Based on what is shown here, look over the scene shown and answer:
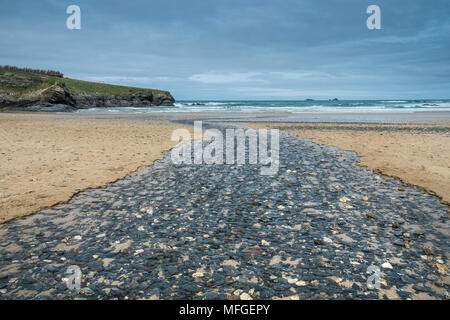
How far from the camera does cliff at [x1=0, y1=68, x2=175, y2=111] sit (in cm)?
5962

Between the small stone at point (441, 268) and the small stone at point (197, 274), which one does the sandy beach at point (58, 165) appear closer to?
the small stone at point (197, 274)

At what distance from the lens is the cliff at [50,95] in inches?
2347

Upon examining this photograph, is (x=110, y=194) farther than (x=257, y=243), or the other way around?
(x=110, y=194)

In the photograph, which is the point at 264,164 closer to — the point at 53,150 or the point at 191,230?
the point at 191,230

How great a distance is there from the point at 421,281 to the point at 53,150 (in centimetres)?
1644

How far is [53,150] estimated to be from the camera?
589 inches

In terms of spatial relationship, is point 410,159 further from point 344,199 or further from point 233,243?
point 233,243

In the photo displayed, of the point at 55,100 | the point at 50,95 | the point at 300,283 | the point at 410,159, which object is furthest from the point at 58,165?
the point at 55,100

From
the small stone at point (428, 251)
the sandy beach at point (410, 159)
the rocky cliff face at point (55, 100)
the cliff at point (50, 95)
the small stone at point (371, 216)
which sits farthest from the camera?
the cliff at point (50, 95)

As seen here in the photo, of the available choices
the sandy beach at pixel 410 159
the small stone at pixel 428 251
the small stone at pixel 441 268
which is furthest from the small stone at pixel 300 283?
the sandy beach at pixel 410 159

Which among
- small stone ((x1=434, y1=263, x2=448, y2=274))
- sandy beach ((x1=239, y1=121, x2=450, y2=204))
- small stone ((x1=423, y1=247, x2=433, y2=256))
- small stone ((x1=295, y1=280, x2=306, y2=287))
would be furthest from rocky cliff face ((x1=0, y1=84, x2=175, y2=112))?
small stone ((x1=434, y1=263, x2=448, y2=274))

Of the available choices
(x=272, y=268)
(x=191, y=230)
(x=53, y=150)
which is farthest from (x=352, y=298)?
(x=53, y=150)

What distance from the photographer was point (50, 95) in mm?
62031
